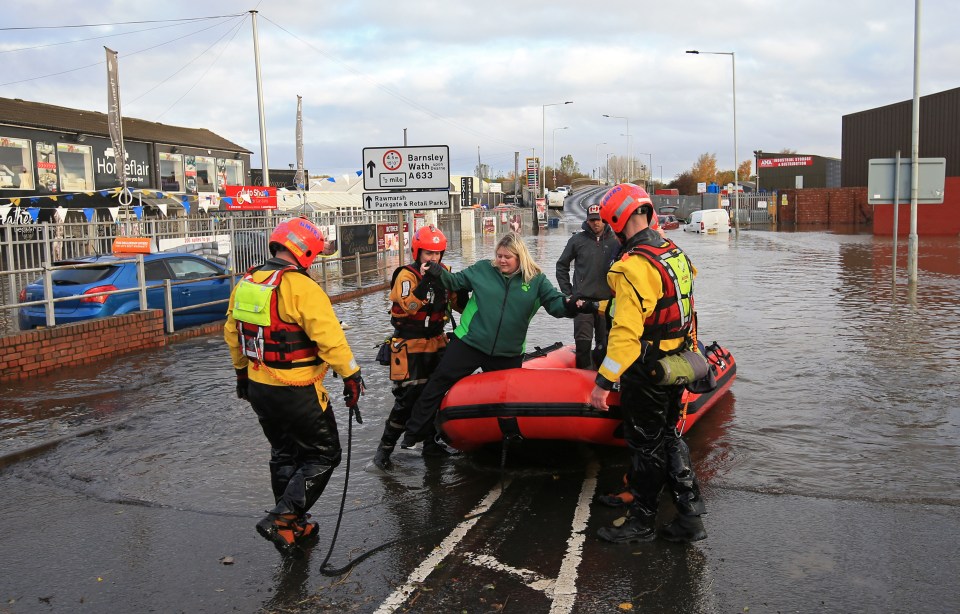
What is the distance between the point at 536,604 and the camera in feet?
13.2

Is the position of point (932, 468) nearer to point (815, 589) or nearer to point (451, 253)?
point (815, 589)

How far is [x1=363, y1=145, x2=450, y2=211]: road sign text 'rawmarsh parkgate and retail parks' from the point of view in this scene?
13.0 m

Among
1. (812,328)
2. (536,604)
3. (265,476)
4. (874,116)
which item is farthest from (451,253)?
(874,116)

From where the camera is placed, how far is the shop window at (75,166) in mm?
34219

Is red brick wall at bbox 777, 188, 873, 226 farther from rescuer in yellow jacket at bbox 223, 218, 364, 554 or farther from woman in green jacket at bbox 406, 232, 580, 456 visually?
rescuer in yellow jacket at bbox 223, 218, 364, 554

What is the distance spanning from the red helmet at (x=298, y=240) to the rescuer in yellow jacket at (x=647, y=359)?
1.70 m

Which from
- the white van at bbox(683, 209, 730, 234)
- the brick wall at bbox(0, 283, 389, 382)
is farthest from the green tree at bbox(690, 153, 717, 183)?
the brick wall at bbox(0, 283, 389, 382)

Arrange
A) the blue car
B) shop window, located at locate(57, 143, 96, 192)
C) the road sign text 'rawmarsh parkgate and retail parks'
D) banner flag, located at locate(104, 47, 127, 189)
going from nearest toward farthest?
the blue car, the road sign text 'rawmarsh parkgate and retail parks', banner flag, located at locate(104, 47, 127, 189), shop window, located at locate(57, 143, 96, 192)

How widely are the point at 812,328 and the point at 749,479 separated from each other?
6.99 meters

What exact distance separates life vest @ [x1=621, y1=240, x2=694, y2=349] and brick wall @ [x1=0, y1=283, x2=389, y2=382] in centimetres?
787

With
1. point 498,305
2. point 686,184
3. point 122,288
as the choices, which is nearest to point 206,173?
point 122,288

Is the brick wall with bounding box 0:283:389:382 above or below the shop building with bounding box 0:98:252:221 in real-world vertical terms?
below

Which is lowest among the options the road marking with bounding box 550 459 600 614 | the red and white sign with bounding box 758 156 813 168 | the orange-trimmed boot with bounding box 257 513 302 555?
the road marking with bounding box 550 459 600 614

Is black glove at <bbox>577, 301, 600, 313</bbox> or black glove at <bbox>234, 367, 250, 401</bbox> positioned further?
black glove at <bbox>577, 301, 600, 313</bbox>
